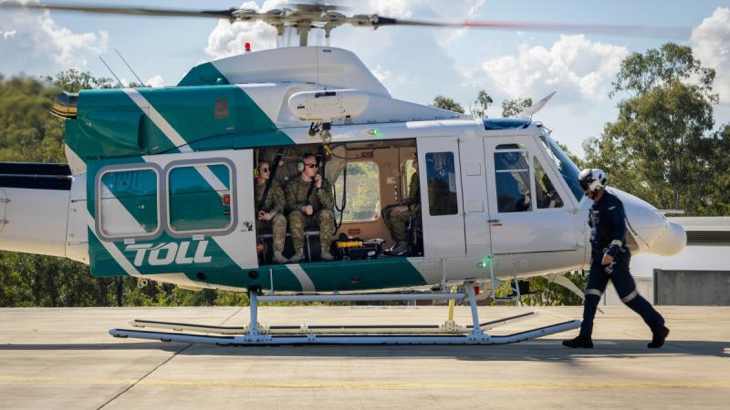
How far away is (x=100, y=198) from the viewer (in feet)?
37.2

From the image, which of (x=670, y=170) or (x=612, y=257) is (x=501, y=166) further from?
(x=670, y=170)

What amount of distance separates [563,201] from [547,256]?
2.35 feet

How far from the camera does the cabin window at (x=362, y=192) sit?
12297mm

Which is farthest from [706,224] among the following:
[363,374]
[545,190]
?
[363,374]

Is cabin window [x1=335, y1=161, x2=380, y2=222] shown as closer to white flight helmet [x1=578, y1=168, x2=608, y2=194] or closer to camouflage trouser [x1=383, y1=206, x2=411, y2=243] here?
camouflage trouser [x1=383, y1=206, x2=411, y2=243]

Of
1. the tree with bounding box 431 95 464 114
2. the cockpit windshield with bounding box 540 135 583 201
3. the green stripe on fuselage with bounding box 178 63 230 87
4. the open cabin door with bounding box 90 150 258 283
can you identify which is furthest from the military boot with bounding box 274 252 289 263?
the tree with bounding box 431 95 464 114

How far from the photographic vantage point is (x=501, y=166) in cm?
1147

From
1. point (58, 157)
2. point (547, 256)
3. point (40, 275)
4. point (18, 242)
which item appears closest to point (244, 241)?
point (18, 242)

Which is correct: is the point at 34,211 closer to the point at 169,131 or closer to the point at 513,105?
the point at 169,131

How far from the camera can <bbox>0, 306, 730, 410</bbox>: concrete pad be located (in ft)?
23.8

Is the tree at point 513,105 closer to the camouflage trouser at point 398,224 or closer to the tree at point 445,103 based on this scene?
the tree at point 445,103

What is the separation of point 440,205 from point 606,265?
2.16 m

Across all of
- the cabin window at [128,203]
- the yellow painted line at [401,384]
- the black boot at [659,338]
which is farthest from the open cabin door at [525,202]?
the cabin window at [128,203]

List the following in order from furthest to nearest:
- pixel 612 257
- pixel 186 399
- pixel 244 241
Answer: pixel 244 241 < pixel 612 257 < pixel 186 399
